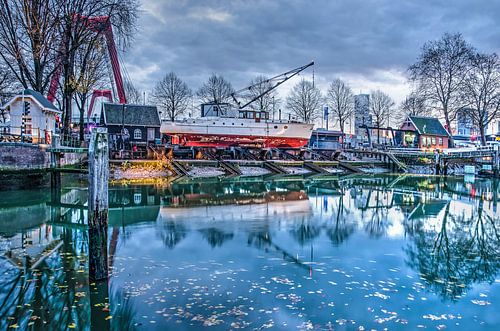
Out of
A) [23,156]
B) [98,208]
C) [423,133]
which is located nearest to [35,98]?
[23,156]

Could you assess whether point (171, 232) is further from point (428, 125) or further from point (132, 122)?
point (428, 125)

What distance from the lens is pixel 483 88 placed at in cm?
4588

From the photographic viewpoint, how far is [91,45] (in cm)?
2692

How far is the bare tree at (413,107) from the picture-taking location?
168 feet

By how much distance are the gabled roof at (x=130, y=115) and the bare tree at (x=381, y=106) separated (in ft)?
146

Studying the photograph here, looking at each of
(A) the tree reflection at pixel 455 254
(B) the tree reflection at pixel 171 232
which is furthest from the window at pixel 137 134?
(A) the tree reflection at pixel 455 254

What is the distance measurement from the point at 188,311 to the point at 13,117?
2301cm

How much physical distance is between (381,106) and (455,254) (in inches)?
2815

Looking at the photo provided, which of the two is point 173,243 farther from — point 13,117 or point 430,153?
point 430,153

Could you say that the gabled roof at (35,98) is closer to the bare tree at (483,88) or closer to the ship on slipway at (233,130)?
the ship on slipway at (233,130)

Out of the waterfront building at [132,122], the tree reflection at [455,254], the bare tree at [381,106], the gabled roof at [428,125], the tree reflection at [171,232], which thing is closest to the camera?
the tree reflection at [455,254]

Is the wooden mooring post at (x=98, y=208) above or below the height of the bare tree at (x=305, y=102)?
below

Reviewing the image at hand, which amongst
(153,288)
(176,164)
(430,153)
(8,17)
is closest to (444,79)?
(430,153)

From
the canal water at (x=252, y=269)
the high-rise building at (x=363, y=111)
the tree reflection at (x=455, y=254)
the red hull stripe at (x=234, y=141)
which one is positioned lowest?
the tree reflection at (x=455, y=254)
